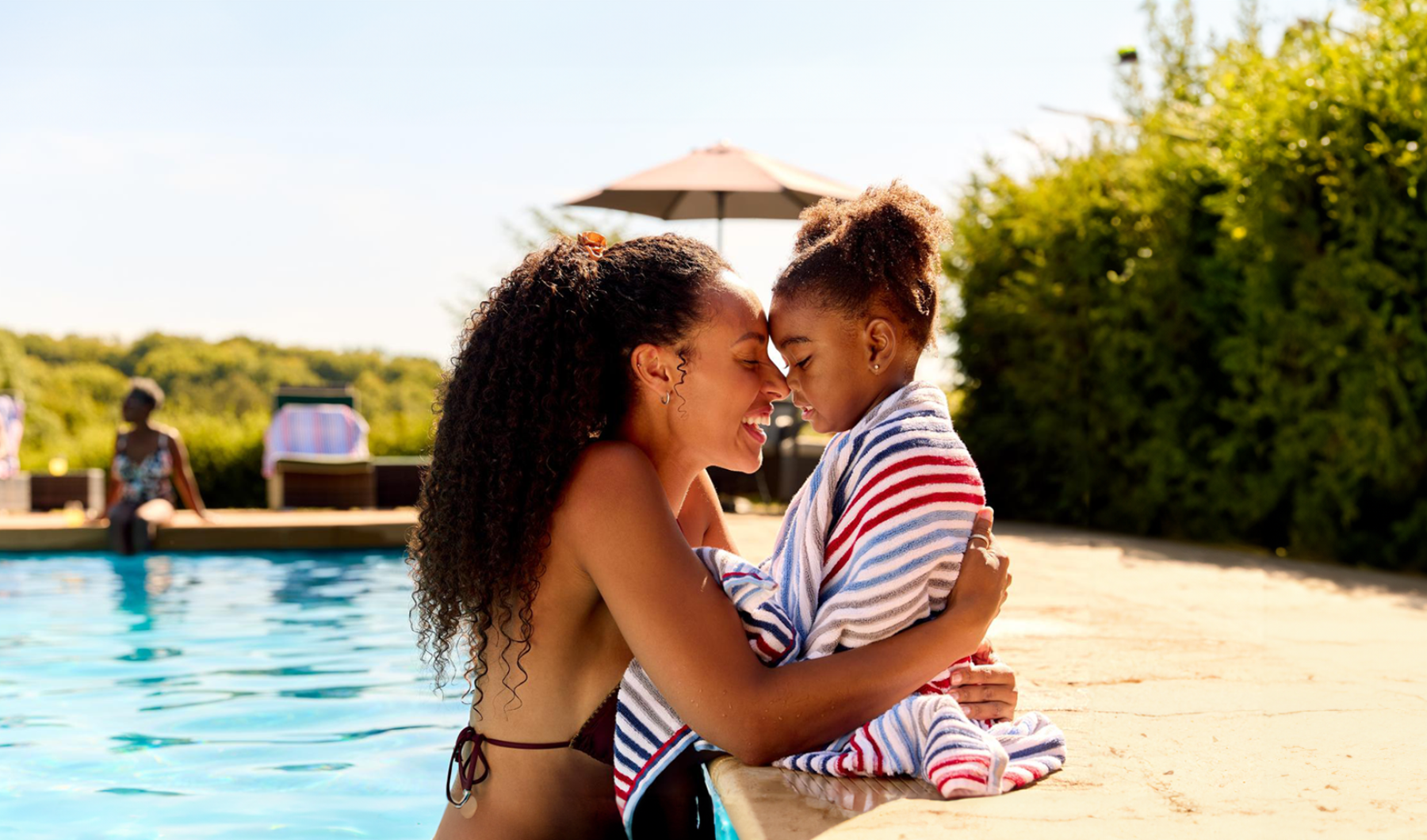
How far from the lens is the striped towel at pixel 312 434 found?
14.0 m

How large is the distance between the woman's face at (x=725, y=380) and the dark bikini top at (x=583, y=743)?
52 cm

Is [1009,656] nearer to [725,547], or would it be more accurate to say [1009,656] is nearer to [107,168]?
[725,547]

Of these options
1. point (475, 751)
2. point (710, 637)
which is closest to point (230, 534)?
point (475, 751)

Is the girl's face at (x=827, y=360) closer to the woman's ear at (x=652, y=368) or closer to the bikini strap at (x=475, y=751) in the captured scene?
the woman's ear at (x=652, y=368)

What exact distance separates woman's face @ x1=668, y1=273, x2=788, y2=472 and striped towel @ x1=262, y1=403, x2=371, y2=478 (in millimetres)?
12405

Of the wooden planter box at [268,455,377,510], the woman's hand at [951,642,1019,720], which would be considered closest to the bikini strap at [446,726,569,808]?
the woman's hand at [951,642,1019,720]

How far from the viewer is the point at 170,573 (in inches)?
367

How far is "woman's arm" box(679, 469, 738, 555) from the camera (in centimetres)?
281

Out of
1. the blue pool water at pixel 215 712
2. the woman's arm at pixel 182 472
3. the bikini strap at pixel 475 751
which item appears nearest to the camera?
the bikini strap at pixel 475 751

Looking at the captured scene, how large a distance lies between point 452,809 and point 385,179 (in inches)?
1906

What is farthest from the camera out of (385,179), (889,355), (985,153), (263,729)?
(385,179)

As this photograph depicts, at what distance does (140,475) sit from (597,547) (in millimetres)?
9818

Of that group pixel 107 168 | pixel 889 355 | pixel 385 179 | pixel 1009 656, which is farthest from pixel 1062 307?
pixel 107 168

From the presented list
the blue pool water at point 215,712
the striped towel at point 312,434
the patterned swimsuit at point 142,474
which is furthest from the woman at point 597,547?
the striped towel at point 312,434
